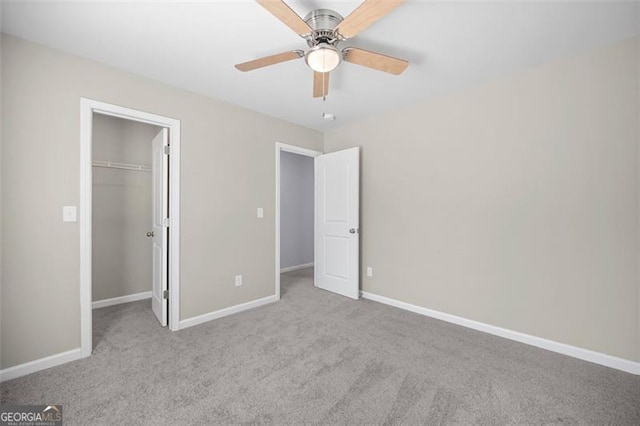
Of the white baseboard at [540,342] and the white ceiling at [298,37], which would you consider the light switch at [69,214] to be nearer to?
the white ceiling at [298,37]

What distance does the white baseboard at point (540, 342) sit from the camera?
1.95 meters

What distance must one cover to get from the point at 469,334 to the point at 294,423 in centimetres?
186

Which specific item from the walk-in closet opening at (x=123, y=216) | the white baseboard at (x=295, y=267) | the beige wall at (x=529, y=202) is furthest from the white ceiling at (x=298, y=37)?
the white baseboard at (x=295, y=267)

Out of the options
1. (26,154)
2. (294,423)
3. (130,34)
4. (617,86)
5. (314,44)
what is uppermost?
(130,34)

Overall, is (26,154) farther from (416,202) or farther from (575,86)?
(575,86)

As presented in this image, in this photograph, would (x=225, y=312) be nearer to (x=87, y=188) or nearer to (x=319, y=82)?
(x=87, y=188)

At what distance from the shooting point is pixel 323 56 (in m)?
1.67

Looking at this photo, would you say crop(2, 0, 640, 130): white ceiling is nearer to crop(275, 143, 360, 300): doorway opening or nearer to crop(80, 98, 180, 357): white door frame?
crop(80, 98, 180, 357): white door frame

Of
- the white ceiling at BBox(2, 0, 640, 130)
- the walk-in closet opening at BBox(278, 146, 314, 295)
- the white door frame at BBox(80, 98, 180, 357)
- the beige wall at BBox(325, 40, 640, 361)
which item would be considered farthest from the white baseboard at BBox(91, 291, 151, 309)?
the beige wall at BBox(325, 40, 640, 361)

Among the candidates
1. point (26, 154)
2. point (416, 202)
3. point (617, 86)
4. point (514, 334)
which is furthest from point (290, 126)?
point (514, 334)

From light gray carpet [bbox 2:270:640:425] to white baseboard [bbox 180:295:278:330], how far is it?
0.10m

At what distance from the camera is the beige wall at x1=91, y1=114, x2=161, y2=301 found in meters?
3.19

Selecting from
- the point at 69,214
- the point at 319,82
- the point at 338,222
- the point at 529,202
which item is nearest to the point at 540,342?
the point at 529,202

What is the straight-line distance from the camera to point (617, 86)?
1951mm
